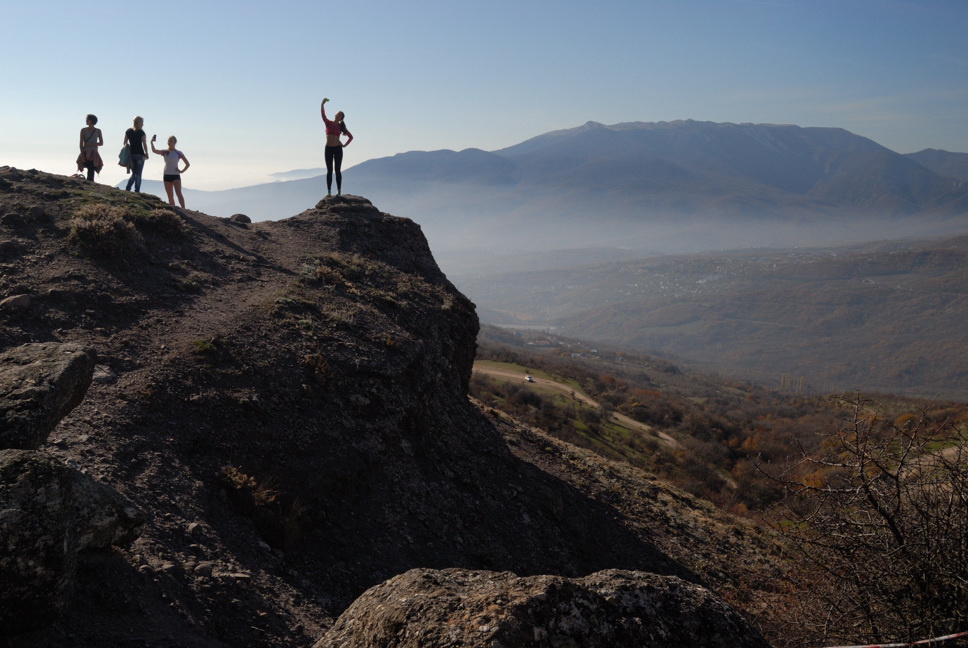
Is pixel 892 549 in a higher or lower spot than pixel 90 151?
lower

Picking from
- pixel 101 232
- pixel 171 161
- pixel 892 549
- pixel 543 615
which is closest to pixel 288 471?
pixel 543 615

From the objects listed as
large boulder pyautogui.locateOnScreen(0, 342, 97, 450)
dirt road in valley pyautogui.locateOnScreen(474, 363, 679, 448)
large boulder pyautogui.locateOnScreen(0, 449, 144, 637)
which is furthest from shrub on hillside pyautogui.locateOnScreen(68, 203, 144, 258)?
dirt road in valley pyautogui.locateOnScreen(474, 363, 679, 448)

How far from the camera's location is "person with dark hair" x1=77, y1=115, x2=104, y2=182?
15.4m

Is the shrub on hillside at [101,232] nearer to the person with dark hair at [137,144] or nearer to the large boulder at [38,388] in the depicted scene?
the person with dark hair at [137,144]

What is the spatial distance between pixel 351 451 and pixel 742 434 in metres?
39.9

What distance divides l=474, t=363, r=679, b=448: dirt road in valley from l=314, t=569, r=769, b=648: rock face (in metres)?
33.4

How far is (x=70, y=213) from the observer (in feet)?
41.2

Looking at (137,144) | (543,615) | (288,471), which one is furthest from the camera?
(137,144)

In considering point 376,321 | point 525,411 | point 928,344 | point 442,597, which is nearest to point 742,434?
point 525,411

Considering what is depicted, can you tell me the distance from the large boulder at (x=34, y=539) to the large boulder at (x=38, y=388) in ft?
3.21

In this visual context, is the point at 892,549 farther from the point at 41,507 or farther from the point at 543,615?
the point at 41,507

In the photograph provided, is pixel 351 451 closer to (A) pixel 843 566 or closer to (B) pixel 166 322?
(B) pixel 166 322

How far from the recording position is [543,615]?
3.69 m

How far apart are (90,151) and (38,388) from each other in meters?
13.4
